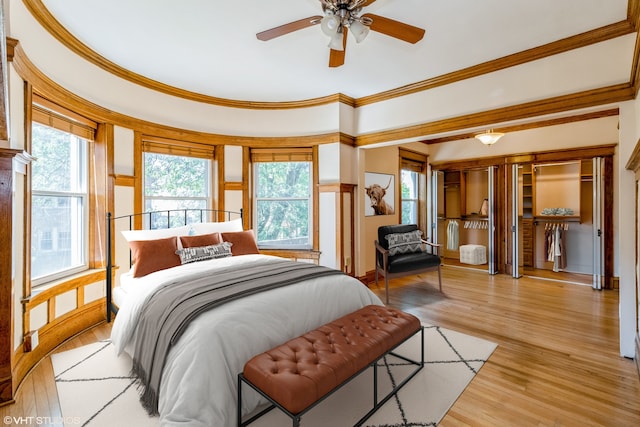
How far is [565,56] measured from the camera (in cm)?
292

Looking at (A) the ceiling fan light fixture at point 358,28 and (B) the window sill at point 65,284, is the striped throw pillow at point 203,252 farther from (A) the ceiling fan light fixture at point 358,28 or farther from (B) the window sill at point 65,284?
(A) the ceiling fan light fixture at point 358,28

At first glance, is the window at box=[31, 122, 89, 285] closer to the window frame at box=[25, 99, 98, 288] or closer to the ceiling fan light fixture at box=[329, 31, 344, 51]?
the window frame at box=[25, 99, 98, 288]

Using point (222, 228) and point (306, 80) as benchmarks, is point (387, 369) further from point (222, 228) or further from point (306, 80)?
point (306, 80)

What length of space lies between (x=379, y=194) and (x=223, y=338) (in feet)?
13.4

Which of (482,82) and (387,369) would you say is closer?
(387,369)

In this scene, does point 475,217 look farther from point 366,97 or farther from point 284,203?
point 284,203

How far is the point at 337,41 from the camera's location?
7.68 ft

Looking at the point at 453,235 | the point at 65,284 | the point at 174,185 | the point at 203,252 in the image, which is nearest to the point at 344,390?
the point at 203,252

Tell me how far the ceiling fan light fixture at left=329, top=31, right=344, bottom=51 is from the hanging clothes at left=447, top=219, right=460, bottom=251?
5.06m

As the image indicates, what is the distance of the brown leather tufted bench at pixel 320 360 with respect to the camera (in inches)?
58.1

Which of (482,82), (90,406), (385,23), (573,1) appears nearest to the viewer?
(90,406)

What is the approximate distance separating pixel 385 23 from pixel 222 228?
2825 mm

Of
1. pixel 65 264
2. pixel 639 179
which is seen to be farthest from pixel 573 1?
pixel 65 264

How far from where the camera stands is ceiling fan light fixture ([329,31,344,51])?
7.48 ft
